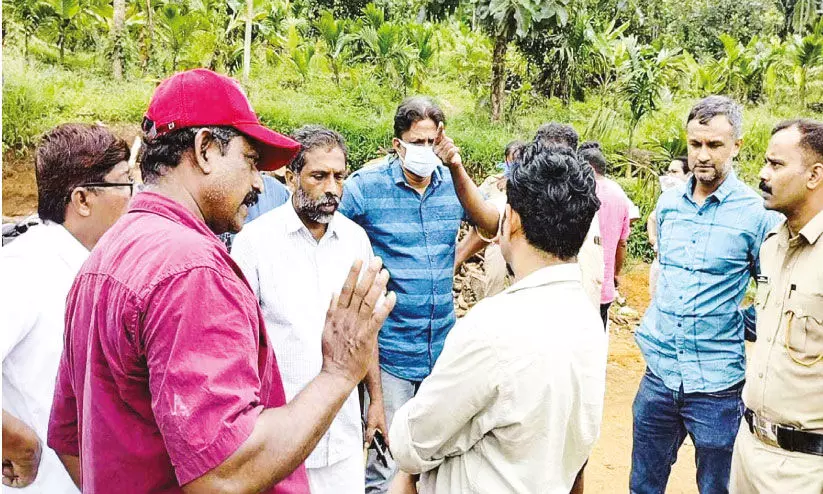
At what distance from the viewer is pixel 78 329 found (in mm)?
1566

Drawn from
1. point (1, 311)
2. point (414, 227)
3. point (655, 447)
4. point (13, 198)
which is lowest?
point (13, 198)

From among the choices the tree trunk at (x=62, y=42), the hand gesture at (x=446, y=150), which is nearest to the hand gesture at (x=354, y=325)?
the hand gesture at (x=446, y=150)

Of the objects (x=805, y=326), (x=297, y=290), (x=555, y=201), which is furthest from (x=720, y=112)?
(x=297, y=290)

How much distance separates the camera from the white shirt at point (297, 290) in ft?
9.12

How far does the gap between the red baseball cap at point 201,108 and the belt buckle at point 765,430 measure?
2287 millimetres

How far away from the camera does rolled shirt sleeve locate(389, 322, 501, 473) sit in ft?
6.04

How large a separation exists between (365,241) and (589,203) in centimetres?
143

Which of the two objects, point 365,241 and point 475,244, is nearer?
point 365,241

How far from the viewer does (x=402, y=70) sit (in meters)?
13.7

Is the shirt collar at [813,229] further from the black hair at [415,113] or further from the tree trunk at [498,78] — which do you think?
the tree trunk at [498,78]

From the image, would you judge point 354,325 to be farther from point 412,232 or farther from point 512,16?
point 512,16

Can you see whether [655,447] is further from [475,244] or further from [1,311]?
[1,311]

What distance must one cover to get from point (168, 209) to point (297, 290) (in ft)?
4.39

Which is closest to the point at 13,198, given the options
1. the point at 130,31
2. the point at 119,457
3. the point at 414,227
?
the point at 130,31
